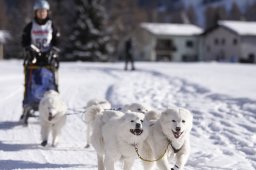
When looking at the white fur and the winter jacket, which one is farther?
the winter jacket

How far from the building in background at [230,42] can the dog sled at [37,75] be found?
46206mm

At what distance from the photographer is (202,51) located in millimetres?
66000

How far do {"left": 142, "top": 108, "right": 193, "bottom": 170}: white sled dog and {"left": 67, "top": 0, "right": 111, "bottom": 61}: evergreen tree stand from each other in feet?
124

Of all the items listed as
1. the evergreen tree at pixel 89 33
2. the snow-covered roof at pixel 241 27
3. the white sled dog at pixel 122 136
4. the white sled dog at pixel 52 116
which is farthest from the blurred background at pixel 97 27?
the white sled dog at pixel 122 136

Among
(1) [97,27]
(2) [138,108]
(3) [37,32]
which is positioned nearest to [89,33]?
(1) [97,27]

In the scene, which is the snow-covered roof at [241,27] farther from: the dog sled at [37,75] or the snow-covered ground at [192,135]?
the dog sled at [37,75]

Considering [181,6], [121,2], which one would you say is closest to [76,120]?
[121,2]

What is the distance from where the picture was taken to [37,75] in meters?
7.79

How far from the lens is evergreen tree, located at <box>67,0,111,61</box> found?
42.1m

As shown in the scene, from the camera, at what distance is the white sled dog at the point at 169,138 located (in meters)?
4.40

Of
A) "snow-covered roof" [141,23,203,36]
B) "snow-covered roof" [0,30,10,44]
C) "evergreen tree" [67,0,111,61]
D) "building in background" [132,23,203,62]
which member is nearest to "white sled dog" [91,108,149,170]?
"evergreen tree" [67,0,111,61]

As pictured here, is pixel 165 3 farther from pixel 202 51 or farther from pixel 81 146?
pixel 81 146

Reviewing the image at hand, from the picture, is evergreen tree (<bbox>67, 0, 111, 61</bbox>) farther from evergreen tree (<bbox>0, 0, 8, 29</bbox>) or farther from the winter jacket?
evergreen tree (<bbox>0, 0, 8, 29</bbox>)

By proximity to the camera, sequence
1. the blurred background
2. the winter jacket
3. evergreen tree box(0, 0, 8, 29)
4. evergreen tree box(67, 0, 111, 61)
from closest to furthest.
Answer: the winter jacket < evergreen tree box(67, 0, 111, 61) < the blurred background < evergreen tree box(0, 0, 8, 29)
